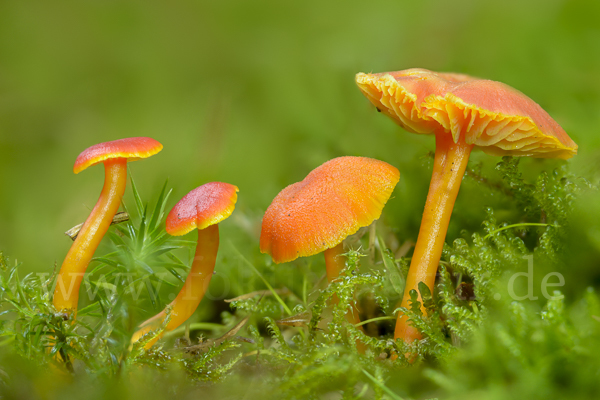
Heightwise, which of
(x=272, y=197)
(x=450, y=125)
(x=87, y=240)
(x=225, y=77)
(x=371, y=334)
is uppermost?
(x=225, y=77)

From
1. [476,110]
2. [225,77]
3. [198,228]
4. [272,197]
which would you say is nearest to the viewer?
[476,110]

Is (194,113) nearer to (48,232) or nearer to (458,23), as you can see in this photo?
(48,232)

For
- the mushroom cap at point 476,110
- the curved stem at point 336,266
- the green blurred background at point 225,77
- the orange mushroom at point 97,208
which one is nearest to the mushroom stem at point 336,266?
the curved stem at point 336,266

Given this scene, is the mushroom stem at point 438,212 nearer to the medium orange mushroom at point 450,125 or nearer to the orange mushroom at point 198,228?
the medium orange mushroom at point 450,125

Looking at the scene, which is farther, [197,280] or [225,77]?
[225,77]

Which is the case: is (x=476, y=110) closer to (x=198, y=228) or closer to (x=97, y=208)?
(x=198, y=228)

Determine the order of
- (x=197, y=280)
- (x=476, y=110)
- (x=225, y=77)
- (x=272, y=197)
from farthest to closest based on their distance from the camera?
(x=225, y=77) → (x=272, y=197) → (x=197, y=280) → (x=476, y=110)

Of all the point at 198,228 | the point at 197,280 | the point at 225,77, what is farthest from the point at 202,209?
the point at 225,77

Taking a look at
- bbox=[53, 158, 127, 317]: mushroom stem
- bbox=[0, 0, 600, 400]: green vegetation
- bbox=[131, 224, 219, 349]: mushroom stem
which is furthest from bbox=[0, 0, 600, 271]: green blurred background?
bbox=[53, 158, 127, 317]: mushroom stem

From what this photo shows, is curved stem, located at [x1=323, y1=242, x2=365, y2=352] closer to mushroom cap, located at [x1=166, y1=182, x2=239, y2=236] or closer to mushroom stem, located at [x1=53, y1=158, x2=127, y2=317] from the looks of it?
mushroom cap, located at [x1=166, y1=182, x2=239, y2=236]
